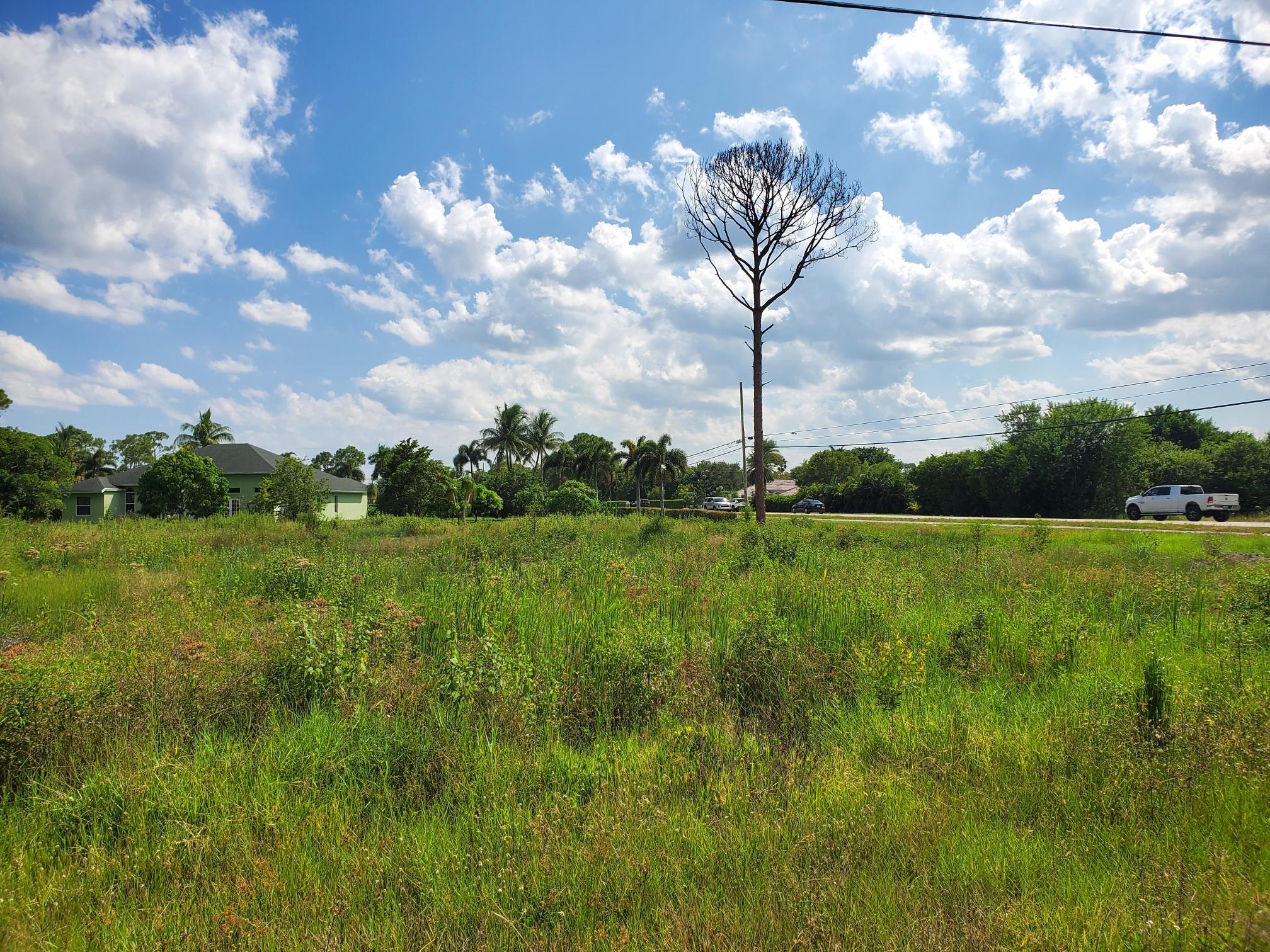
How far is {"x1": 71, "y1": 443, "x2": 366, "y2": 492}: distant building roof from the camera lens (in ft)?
150

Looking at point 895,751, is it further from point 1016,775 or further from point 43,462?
point 43,462

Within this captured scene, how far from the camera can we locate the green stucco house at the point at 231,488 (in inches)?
1727

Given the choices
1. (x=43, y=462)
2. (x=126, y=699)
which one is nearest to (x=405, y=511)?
(x=43, y=462)

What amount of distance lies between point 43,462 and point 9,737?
145 ft

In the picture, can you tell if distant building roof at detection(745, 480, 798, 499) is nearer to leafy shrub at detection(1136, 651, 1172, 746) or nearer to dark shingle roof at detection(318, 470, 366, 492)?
dark shingle roof at detection(318, 470, 366, 492)

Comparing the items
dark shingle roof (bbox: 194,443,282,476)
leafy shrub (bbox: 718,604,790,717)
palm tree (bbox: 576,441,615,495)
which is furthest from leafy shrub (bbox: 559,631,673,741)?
palm tree (bbox: 576,441,615,495)

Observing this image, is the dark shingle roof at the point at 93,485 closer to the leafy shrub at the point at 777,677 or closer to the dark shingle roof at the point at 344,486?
the dark shingle roof at the point at 344,486

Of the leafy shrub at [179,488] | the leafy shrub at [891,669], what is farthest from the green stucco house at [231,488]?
the leafy shrub at [891,669]

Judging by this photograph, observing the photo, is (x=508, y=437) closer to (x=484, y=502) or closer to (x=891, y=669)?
(x=484, y=502)

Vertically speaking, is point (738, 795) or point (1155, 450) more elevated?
point (1155, 450)

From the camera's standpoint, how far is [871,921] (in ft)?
9.71

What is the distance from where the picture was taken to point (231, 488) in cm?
4678

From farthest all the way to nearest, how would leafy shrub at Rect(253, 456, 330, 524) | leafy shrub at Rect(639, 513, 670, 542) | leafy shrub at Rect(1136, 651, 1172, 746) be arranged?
leafy shrub at Rect(253, 456, 330, 524)
leafy shrub at Rect(639, 513, 670, 542)
leafy shrub at Rect(1136, 651, 1172, 746)

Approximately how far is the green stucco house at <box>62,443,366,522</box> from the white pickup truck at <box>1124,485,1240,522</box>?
47161mm
